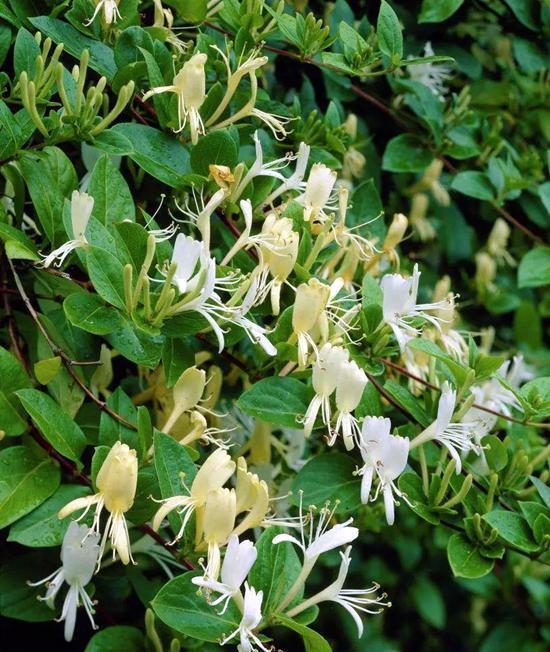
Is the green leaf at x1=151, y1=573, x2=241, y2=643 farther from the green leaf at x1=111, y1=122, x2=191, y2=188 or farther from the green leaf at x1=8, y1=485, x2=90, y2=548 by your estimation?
the green leaf at x1=111, y1=122, x2=191, y2=188

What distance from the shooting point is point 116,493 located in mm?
749

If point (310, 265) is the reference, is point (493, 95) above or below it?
below

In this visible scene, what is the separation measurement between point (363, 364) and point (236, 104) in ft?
1.15

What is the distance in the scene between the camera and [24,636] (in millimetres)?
1109

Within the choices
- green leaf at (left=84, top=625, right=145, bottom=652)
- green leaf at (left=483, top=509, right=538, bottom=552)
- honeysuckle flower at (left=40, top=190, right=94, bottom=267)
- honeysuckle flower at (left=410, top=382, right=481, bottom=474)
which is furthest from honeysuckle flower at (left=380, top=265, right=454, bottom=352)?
green leaf at (left=84, top=625, right=145, bottom=652)

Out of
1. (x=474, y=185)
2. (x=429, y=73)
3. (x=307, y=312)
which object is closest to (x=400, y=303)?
(x=307, y=312)

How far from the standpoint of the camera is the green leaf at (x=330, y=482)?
89 centimetres

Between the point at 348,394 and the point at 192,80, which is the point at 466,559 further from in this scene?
the point at 192,80

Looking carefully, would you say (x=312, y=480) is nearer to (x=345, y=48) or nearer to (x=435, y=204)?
(x=345, y=48)

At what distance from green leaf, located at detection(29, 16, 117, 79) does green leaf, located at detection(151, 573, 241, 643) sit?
19.4 inches

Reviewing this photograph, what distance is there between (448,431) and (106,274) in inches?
13.2

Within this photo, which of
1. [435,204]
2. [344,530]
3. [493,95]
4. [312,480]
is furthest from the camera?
[435,204]

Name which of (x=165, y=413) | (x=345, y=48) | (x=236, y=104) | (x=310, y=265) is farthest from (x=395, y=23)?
(x=165, y=413)

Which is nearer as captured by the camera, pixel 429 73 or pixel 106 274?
pixel 106 274
